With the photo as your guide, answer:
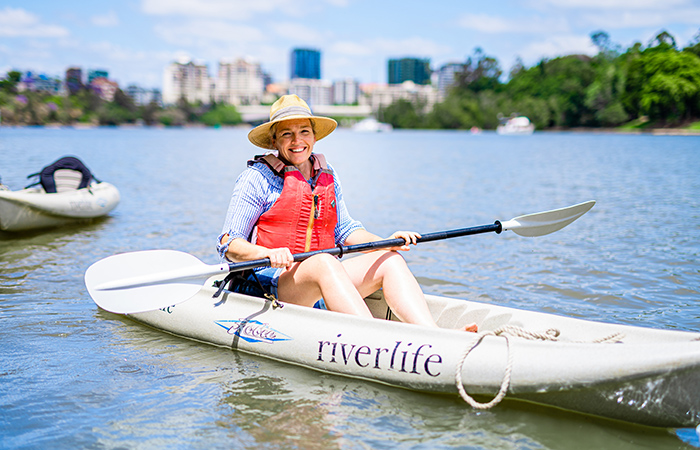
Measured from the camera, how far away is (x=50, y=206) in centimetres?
948

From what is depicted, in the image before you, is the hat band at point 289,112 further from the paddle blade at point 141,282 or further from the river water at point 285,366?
the river water at point 285,366

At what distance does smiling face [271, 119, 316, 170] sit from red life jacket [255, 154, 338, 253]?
0.07 metres

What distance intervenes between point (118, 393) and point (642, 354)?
299 centimetres

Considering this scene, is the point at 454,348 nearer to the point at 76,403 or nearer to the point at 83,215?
the point at 76,403

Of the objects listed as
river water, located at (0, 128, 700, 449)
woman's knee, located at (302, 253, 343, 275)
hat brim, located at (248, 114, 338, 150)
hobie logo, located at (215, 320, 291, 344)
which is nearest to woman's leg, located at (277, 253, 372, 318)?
woman's knee, located at (302, 253, 343, 275)

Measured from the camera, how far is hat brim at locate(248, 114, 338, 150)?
3.98m

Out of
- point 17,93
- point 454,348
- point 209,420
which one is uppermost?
point 17,93

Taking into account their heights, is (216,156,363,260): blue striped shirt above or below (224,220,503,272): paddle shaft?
above

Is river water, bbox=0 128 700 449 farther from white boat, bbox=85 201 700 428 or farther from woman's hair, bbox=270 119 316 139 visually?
woman's hair, bbox=270 119 316 139

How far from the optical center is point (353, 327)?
372cm

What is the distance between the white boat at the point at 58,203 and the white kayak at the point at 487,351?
581 cm

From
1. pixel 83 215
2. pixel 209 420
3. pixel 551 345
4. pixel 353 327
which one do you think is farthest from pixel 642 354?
pixel 83 215

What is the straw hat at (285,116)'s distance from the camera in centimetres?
396

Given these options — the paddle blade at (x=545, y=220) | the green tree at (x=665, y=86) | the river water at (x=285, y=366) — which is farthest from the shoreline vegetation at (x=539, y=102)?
the paddle blade at (x=545, y=220)
